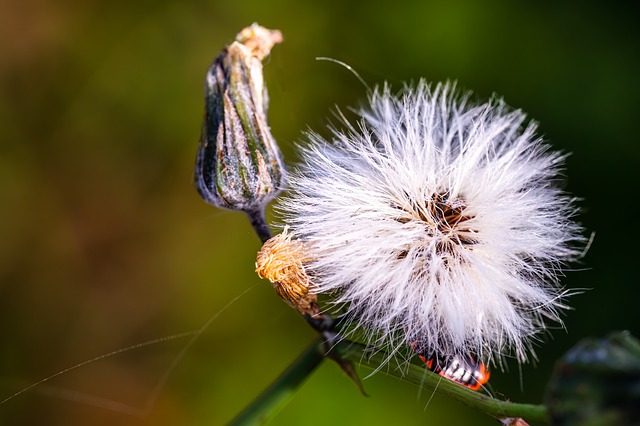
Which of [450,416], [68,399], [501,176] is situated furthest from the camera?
[68,399]

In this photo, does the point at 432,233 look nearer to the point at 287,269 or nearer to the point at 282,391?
the point at 287,269

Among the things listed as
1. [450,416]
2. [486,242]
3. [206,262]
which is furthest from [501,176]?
[206,262]

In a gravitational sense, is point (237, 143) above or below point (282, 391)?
above

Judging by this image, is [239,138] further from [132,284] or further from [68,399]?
[68,399]

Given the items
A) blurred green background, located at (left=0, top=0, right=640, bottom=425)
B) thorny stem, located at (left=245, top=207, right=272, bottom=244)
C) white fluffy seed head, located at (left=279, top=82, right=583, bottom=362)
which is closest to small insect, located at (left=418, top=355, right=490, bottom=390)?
white fluffy seed head, located at (left=279, top=82, right=583, bottom=362)

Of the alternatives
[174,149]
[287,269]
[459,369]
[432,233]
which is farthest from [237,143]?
[174,149]

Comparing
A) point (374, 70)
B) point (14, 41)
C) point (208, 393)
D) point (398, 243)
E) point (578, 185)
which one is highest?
point (14, 41)
